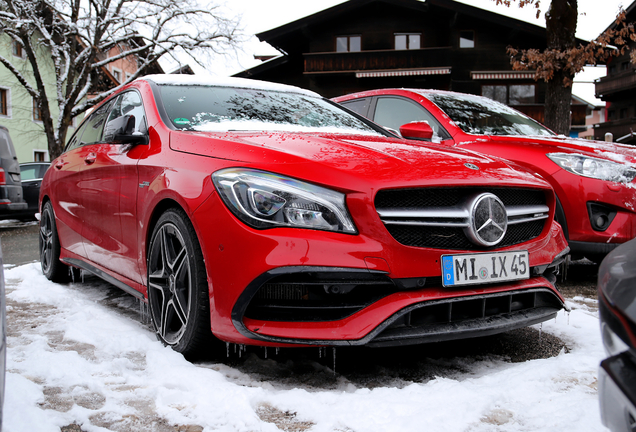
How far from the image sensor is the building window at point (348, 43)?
1052 inches

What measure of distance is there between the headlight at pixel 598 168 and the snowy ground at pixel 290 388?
4.48 ft

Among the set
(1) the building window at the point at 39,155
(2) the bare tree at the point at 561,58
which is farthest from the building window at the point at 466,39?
(1) the building window at the point at 39,155

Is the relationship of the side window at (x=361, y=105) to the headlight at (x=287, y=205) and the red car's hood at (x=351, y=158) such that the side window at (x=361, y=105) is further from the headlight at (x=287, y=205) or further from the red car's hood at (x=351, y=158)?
the headlight at (x=287, y=205)

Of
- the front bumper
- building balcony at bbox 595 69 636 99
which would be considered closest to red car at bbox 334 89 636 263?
the front bumper

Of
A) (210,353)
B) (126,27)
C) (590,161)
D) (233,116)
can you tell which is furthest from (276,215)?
(126,27)

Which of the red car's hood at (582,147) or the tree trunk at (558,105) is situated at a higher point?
the tree trunk at (558,105)

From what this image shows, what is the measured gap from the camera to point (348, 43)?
2677 cm

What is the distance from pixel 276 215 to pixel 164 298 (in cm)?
93

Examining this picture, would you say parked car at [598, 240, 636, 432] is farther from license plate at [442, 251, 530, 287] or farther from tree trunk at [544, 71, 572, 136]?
tree trunk at [544, 71, 572, 136]

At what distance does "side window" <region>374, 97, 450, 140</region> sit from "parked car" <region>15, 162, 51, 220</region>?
9.98 metres

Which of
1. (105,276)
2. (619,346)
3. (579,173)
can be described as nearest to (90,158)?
(105,276)

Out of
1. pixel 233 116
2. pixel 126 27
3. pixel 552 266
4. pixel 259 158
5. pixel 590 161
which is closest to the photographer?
pixel 259 158

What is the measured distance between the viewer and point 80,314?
3.57m

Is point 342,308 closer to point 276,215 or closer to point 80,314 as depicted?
point 276,215
